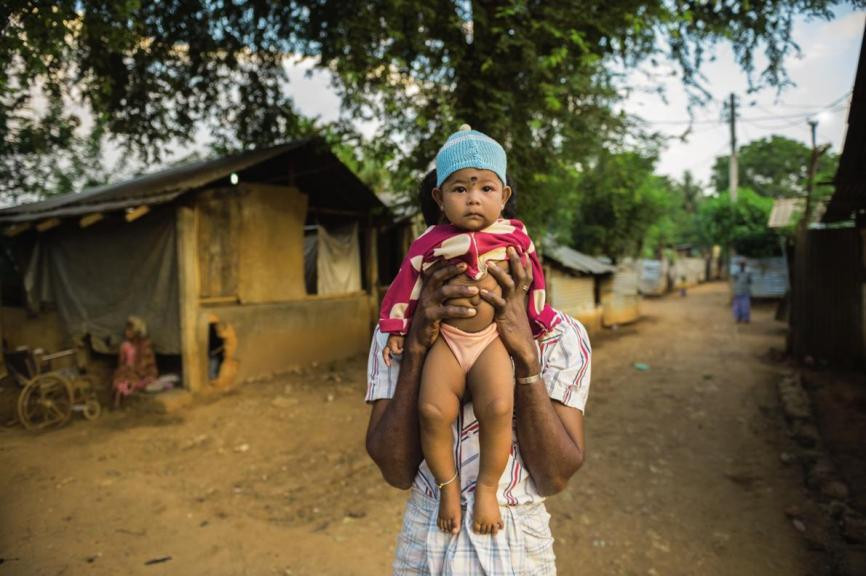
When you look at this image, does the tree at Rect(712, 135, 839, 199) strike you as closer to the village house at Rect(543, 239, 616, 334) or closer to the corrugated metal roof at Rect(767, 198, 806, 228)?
the corrugated metal roof at Rect(767, 198, 806, 228)

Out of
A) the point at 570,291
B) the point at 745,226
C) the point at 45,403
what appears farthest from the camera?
the point at 745,226

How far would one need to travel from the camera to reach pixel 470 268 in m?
1.44

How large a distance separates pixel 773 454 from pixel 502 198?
581cm

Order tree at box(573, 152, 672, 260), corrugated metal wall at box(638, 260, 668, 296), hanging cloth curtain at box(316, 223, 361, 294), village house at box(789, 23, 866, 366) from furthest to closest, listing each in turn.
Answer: corrugated metal wall at box(638, 260, 668, 296)
tree at box(573, 152, 672, 260)
hanging cloth curtain at box(316, 223, 361, 294)
village house at box(789, 23, 866, 366)

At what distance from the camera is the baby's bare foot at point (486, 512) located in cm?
135

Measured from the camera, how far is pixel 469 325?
1423mm

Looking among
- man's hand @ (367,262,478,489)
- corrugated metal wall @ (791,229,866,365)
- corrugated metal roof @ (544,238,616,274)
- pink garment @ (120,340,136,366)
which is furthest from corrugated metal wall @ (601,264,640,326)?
man's hand @ (367,262,478,489)

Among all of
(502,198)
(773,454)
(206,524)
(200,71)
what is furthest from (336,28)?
(773,454)

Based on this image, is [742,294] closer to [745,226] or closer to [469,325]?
[745,226]

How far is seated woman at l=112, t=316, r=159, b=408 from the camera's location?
24.7 ft

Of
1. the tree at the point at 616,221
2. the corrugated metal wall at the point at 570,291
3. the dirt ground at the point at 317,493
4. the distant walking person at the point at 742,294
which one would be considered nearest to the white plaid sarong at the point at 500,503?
the dirt ground at the point at 317,493

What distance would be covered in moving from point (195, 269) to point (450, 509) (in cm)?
757

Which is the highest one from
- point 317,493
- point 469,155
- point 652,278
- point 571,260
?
point 469,155

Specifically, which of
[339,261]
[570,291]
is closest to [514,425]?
[339,261]
